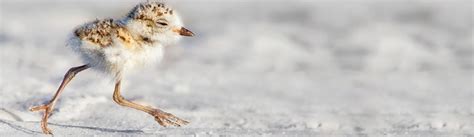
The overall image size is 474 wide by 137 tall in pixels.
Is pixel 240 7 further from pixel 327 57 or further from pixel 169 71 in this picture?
pixel 169 71

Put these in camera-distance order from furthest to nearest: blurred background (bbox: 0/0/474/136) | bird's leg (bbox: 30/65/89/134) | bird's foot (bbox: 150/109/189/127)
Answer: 1. blurred background (bbox: 0/0/474/136)
2. bird's foot (bbox: 150/109/189/127)
3. bird's leg (bbox: 30/65/89/134)

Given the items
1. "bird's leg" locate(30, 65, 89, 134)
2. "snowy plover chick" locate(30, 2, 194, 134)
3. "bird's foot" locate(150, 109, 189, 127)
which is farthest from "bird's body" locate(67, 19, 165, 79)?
"bird's foot" locate(150, 109, 189, 127)

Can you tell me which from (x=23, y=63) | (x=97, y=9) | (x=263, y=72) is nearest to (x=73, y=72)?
(x=23, y=63)

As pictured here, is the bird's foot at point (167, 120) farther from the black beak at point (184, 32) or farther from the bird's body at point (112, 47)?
the black beak at point (184, 32)

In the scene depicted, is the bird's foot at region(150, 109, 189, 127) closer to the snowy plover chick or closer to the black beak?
the snowy plover chick

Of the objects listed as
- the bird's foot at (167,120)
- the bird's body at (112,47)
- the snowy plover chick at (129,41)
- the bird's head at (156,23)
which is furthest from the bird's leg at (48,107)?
the bird's foot at (167,120)
